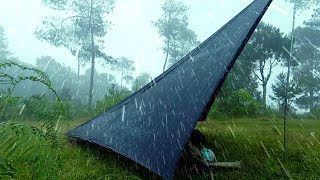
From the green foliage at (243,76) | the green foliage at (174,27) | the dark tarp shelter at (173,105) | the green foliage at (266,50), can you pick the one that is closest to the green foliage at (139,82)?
the green foliage at (174,27)

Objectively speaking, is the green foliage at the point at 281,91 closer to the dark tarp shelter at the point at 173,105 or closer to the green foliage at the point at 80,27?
Result: the green foliage at the point at 80,27

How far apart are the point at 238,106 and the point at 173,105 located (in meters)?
6.42

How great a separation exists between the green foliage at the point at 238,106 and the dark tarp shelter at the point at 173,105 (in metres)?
5.41

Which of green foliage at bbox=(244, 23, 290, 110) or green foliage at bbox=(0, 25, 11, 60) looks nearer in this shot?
green foliage at bbox=(244, 23, 290, 110)

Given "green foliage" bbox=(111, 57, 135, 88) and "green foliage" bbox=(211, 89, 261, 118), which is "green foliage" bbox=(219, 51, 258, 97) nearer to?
"green foliage" bbox=(211, 89, 261, 118)

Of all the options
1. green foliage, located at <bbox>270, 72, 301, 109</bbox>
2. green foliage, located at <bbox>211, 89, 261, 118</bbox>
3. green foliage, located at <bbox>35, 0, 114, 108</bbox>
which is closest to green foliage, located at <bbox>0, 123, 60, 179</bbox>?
green foliage, located at <bbox>211, 89, 261, 118</bbox>

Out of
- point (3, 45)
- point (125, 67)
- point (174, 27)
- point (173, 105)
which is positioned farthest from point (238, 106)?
point (125, 67)

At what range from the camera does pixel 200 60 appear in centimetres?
351

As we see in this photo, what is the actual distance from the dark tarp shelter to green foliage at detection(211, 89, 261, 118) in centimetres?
541

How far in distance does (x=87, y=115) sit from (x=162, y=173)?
860 cm

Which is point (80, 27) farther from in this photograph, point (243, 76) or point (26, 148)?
point (26, 148)

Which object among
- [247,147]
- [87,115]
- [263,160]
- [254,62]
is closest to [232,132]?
[247,147]

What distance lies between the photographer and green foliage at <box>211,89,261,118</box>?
9047 mm

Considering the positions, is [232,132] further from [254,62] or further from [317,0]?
[317,0]
